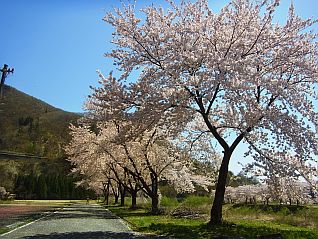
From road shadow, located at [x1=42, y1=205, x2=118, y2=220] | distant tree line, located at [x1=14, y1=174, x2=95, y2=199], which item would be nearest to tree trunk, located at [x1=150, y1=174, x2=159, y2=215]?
road shadow, located at [x1=42, y1=205, x2=118, y2=220]

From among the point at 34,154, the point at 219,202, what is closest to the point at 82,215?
the point at 219,202

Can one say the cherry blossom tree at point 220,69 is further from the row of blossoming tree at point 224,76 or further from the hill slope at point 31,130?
the hill slope at point 31,130

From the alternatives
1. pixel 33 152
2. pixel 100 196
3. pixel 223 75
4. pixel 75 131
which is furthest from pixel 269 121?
pixel 33 152

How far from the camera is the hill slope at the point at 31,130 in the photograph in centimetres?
14762

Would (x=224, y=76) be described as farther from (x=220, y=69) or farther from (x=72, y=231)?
(x=72, y=231)

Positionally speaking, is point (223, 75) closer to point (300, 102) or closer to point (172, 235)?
point (300, 102)

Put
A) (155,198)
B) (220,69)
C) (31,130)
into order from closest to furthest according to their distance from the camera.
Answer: (220,69) < (155,198) < (31,130)

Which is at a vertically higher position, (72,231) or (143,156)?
(143,156)

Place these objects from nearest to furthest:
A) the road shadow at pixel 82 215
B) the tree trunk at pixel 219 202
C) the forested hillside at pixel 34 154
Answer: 1. the tree trunk at pixel 219 202
2. the road shadow at pixel 82 215
3. the forested hillside at pixel 34 154

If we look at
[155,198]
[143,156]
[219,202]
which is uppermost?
[143,156]

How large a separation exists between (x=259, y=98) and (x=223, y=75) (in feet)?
9.74

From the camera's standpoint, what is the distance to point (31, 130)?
Result: 168875mm

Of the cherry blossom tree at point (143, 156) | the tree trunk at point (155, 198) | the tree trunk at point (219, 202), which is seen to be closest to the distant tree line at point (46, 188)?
the cherry blossom tree at point (143, 156)

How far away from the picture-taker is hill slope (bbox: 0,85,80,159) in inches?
5812
